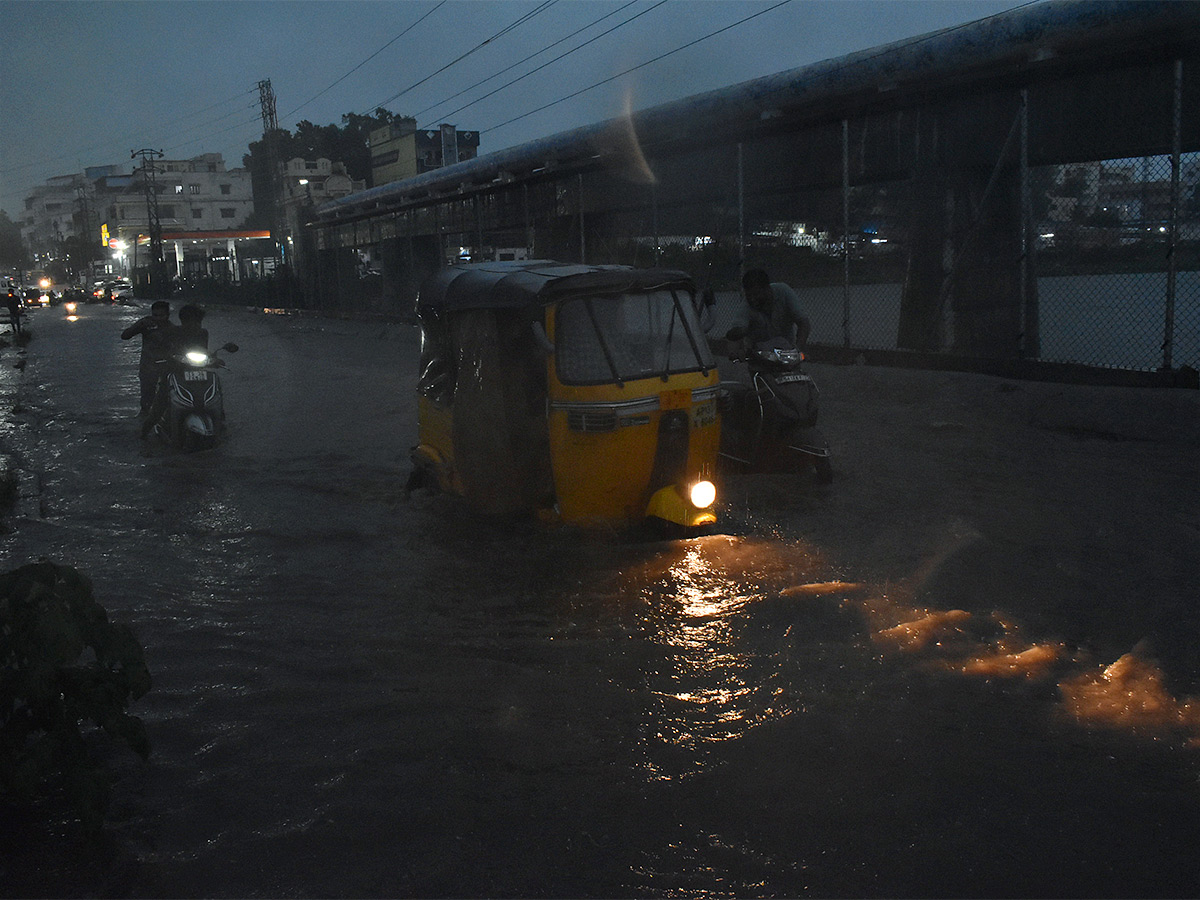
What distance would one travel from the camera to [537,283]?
6559mm

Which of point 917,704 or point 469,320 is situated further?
point 469,320

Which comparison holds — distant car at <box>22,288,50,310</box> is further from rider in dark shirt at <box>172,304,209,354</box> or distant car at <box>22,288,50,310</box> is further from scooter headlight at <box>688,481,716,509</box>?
scooter headlight at <box>688,481,716,509</box>

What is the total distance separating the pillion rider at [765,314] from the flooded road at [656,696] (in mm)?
1226

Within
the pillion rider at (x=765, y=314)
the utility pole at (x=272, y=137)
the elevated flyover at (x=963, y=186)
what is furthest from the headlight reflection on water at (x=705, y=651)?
the utility pole at (x=272, y=137)

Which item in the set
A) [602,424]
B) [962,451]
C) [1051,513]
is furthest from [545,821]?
[962,451]

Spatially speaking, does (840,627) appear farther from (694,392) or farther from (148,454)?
(148,454)

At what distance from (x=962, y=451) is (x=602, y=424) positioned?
4401mm

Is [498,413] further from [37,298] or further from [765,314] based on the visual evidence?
[37,298]

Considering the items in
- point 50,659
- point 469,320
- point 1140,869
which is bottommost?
point 1140,869

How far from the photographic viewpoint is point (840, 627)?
5.12 m

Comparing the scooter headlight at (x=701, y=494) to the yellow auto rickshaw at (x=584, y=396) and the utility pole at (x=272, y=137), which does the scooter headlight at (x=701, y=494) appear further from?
the utility pole at (x=272, y=137)

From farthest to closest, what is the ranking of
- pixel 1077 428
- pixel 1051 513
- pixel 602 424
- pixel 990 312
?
pixel 990 312 → pixel 1077 428 → pixel 1051 513 → pixel 602 424

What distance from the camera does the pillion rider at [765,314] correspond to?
26.8 ft

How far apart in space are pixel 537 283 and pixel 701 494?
1713 millimetres
